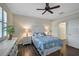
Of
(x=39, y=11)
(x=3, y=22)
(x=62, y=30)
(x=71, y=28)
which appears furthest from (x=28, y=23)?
(x=71, y=28)

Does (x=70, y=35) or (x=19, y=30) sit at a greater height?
(x=19, y=30)

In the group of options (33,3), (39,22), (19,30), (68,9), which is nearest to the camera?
(33,3)

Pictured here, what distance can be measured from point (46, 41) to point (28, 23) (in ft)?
1.82

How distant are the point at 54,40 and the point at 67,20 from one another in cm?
50

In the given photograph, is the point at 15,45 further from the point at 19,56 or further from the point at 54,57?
the point at 54,57

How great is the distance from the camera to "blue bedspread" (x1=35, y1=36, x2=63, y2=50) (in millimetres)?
1656

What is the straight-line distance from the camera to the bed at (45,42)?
5.31 ft

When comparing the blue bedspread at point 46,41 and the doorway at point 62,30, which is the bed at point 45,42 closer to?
the blue bedspread at point 46,41

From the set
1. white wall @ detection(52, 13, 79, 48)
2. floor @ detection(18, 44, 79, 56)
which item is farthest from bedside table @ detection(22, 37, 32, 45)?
white wall @ detection(52, 13, 79, 48)

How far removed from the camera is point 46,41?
173 cm

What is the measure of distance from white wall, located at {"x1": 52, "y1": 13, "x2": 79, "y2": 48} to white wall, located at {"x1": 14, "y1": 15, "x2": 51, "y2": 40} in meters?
0.17

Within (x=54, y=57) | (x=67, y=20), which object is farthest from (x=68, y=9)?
(x=54, y=57)

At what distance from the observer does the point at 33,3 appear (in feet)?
4.35

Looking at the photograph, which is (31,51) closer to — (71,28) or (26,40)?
(26,40)
